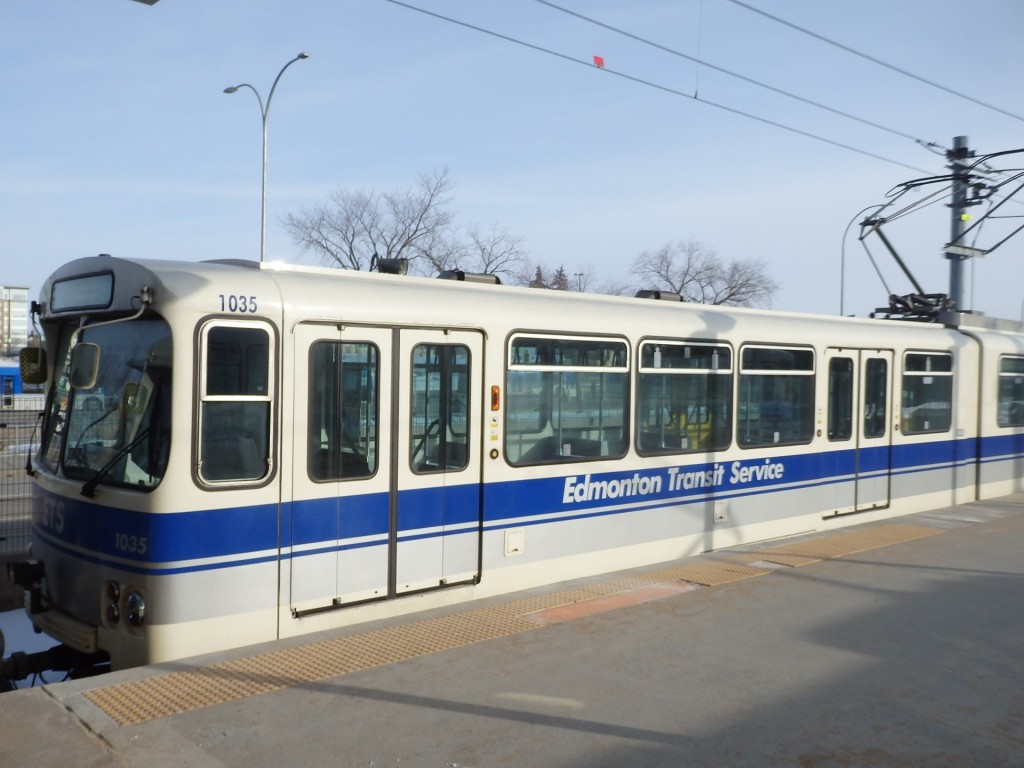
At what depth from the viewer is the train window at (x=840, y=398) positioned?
11.5 m

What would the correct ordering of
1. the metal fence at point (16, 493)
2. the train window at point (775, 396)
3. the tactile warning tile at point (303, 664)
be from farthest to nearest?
1. the metal fence at point (16, 493)
2. the train window at point (775, 396)
3. the tactile warning tile at point (303, 664)

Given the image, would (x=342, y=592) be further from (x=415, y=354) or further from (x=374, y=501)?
(x=415, y=354)

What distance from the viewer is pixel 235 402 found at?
6.30 metres

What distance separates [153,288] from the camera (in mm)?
6078

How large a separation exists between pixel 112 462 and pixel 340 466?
4.98 feet

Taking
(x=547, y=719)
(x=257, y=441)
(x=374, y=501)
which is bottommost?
(x=547, y=719)

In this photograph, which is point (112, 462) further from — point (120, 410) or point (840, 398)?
point (840, 398)

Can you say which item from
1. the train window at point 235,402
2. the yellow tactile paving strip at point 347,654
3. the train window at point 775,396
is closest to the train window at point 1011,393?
the train window at point 775,396

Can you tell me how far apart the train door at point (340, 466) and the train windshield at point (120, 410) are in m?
0.90

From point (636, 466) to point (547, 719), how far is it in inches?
157

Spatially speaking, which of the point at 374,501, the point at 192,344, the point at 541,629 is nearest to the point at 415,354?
the point at 374,501

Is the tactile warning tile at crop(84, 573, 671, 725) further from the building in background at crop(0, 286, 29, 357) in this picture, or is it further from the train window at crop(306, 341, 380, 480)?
the building in background at crop(0, 286, 29, 357)

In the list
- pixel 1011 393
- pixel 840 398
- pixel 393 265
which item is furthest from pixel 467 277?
pixel 1011 393

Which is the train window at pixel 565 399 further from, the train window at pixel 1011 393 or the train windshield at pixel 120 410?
the train window at pixel 1011 393
